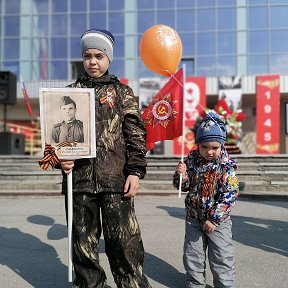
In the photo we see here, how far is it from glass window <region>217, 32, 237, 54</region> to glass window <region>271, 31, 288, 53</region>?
2542 millimetres

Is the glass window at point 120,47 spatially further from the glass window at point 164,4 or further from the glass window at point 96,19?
the glass window at point 164,4

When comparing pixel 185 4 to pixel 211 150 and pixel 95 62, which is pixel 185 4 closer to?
pixel 211 150

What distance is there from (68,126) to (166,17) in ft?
83.3

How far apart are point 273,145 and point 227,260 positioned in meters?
18.0

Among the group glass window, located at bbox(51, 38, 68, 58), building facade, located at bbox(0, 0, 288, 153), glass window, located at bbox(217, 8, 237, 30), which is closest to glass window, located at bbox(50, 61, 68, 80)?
building facade, located at bbox(0, 0, 288, 153)

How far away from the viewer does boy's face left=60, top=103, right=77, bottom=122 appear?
8.27 feet

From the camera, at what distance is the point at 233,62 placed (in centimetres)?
2495

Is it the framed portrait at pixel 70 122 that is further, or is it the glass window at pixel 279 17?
the glass window at pixel 279 17

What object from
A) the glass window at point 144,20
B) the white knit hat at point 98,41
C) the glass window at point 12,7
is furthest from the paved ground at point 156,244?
the glass window at point 12,7

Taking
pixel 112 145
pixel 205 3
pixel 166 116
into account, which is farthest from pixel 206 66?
pixel 112 145

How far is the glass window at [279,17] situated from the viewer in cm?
2498

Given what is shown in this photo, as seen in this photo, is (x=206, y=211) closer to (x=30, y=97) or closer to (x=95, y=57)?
(x=95, y=57)

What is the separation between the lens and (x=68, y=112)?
2531 mm

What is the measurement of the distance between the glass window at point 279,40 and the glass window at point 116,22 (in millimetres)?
10332
